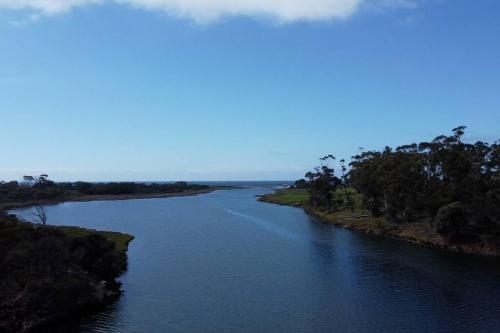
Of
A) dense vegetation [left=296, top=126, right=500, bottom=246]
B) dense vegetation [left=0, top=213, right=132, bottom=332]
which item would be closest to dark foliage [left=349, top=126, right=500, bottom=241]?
dense vegetation [left=296, top=126, right=500, bottom=246]

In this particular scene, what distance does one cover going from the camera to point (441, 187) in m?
78.4

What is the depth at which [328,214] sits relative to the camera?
116 metres

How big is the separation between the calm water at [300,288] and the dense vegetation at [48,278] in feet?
8.50

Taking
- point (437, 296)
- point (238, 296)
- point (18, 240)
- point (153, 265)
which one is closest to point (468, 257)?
point (437, 296)

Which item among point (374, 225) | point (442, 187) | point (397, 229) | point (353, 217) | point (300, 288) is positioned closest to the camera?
point (300, 288)

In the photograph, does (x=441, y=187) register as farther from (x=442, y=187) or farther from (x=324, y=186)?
(x=324, y=186)

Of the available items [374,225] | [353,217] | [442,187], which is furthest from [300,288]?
[353,217]

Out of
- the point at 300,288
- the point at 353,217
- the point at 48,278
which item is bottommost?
the point at 300,288

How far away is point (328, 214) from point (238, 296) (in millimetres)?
74988

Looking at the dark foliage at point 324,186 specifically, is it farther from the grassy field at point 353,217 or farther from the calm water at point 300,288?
the calm water at point 300,288

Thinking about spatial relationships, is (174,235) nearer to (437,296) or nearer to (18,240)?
(18,240)

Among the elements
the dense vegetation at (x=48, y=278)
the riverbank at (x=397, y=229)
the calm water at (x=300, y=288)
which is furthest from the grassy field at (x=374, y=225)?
the dense vegetation at (x=48, y=278)

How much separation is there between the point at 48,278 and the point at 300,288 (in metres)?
22.5

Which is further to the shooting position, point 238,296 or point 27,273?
point 238,296
